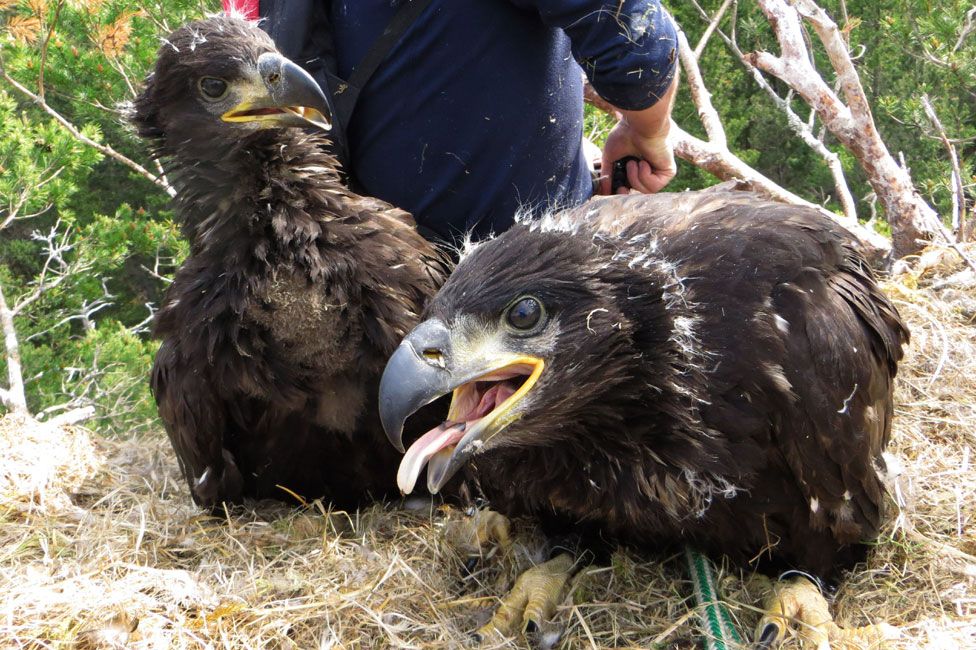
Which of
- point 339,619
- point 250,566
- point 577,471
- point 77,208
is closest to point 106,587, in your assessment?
point 250,566

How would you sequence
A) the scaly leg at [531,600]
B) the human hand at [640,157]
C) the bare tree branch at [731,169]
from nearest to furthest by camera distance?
the scaly leg at [531,600] < the human hand at [640,157] < the bare tree branch at [731,169]

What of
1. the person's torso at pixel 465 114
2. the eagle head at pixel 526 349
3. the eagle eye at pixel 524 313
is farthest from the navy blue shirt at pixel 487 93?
the eagle eye at pixel 524 313

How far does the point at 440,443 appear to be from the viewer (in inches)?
77.2

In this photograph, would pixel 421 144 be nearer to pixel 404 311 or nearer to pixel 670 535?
pixel 404 311

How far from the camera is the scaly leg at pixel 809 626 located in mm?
2393

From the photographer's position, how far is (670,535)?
2.44 meters

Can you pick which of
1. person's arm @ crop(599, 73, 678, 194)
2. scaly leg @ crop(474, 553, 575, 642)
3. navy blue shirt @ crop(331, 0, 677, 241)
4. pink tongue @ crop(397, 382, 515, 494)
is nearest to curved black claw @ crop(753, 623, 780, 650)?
scaly leg @ crop(474, 553, 575, 642)

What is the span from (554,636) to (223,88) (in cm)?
191

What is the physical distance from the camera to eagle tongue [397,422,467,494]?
6.31ft

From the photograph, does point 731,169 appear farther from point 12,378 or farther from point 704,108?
point 12,378

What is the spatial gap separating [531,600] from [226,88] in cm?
181

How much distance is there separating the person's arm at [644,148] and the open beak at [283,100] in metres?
1.00

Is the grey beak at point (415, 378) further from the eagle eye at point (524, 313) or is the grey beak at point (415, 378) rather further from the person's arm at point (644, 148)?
the person's arm at point (644, 148)

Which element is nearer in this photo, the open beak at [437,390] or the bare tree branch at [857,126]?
the open beak at [437,390]
